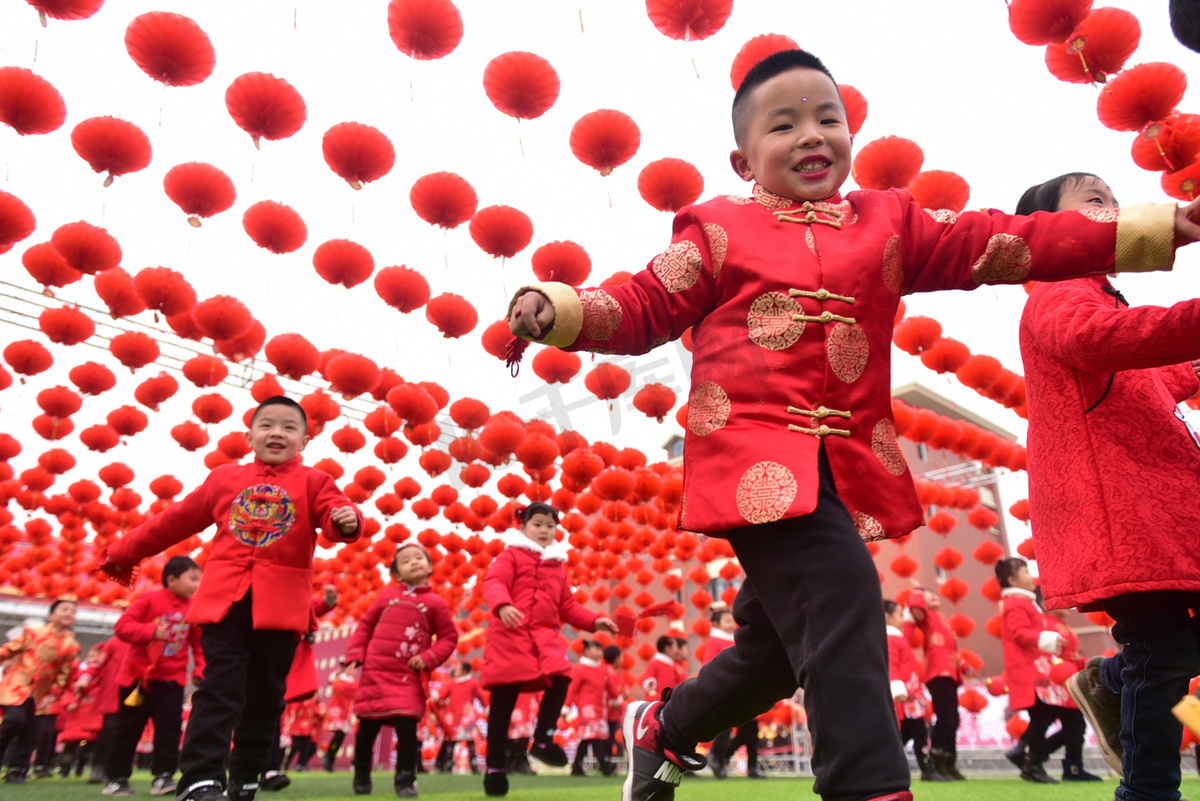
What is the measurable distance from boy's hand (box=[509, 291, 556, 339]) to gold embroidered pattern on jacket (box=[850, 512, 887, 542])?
0.64 m

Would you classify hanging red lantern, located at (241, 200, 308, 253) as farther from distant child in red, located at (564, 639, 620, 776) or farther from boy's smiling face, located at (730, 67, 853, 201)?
distant child in red, located at (564, 639, 620, 776)

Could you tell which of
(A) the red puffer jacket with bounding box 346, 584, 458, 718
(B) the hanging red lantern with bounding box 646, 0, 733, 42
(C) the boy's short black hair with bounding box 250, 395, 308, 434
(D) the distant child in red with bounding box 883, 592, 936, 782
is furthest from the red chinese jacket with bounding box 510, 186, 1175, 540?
(D) the distant child in red with bounding box 883, 592, 936, 782

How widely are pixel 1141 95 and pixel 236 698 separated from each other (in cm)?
480

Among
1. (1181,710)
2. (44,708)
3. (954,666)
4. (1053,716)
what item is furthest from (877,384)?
(44,708)

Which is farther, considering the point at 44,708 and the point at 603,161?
the point at 44,708

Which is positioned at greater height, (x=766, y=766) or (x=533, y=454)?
(x=533, y=454)

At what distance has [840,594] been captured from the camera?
1.19 meters

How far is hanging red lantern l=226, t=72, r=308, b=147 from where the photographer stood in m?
4.19

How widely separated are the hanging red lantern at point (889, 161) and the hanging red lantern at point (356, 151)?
8.86 feet

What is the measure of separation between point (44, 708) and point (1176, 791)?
8.18 m

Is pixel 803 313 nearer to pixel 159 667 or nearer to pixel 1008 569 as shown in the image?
pixel 159 667

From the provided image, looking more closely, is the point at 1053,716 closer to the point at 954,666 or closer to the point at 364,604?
the point at 954,666

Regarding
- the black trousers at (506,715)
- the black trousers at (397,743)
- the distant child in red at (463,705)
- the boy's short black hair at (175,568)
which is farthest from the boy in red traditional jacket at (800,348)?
the distant child in red at (463,705)

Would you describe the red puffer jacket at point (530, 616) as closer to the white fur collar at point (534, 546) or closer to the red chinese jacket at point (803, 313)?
the white fur collar at point (534, 546)
